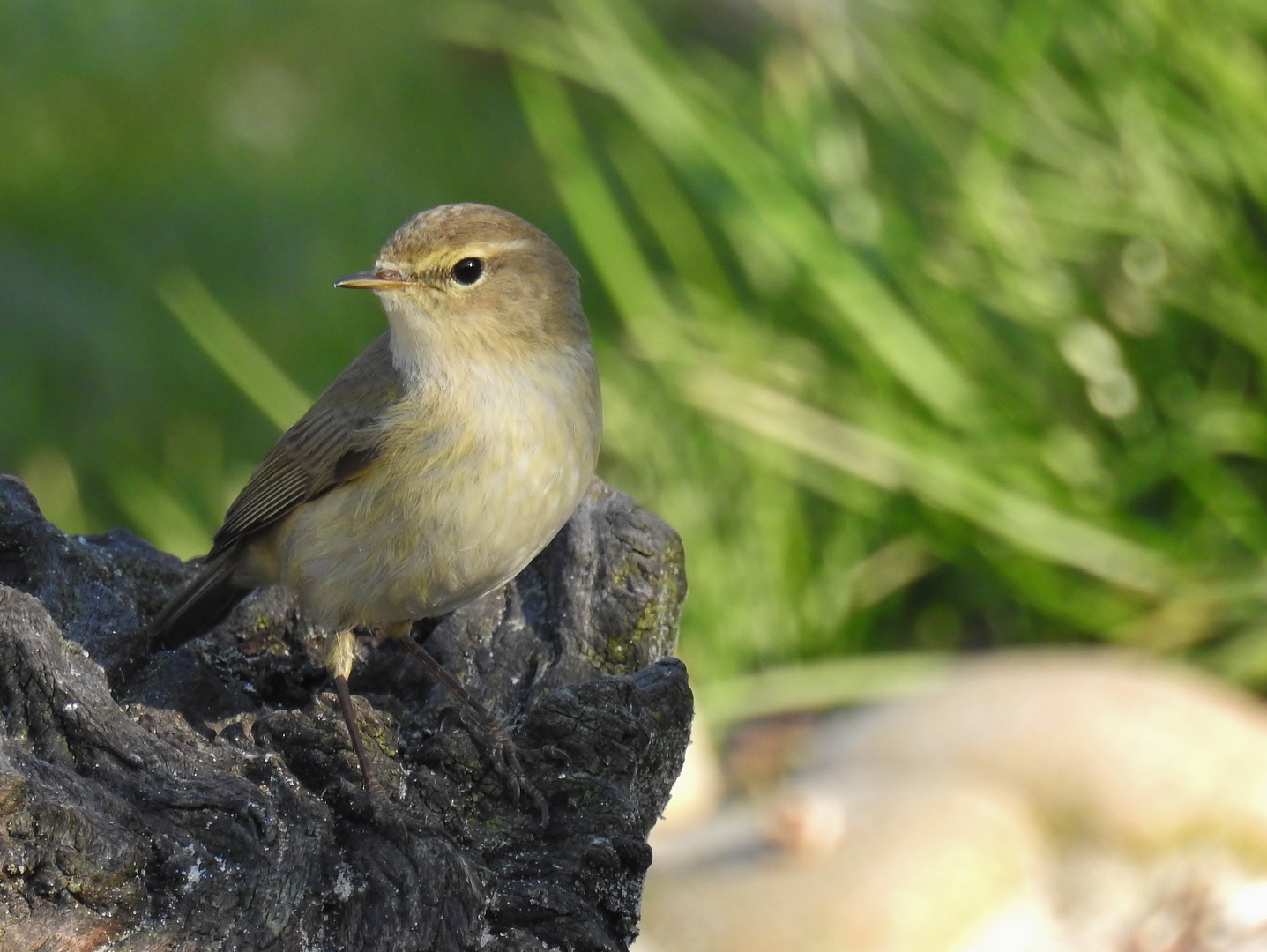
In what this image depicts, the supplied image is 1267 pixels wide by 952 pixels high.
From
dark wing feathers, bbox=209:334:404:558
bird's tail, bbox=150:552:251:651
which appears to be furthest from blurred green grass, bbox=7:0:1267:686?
bird's tail, bbox=150:552:251:651

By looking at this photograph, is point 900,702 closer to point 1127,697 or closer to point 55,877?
point 1127,697

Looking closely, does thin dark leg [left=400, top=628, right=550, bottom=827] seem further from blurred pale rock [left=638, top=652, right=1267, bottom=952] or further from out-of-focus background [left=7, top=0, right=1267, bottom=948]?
out-of-focus background [left=7, top=0, right=1267, bottom=948]

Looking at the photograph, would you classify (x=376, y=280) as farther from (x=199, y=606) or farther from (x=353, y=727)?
(x=353, y=727)

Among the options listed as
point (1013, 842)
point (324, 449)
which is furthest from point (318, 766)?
point (1013, 842)

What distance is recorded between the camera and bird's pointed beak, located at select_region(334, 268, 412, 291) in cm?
315

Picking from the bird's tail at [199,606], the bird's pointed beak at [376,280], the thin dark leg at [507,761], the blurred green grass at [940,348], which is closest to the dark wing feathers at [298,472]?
the bird's tail at [199,606]

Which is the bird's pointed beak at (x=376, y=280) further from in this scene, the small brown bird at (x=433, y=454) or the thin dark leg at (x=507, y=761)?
the thin dark leg at (x=507, y=761)

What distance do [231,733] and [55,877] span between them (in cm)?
58

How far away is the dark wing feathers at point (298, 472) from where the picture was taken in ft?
10.6

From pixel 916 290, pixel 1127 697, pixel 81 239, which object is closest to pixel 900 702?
pixel 1127 697

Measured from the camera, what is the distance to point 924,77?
5.79 metres

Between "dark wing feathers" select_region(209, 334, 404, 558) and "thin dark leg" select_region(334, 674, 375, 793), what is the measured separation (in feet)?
1.57

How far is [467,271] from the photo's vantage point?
3271mm

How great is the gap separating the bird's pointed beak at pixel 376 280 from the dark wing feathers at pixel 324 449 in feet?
0.66
